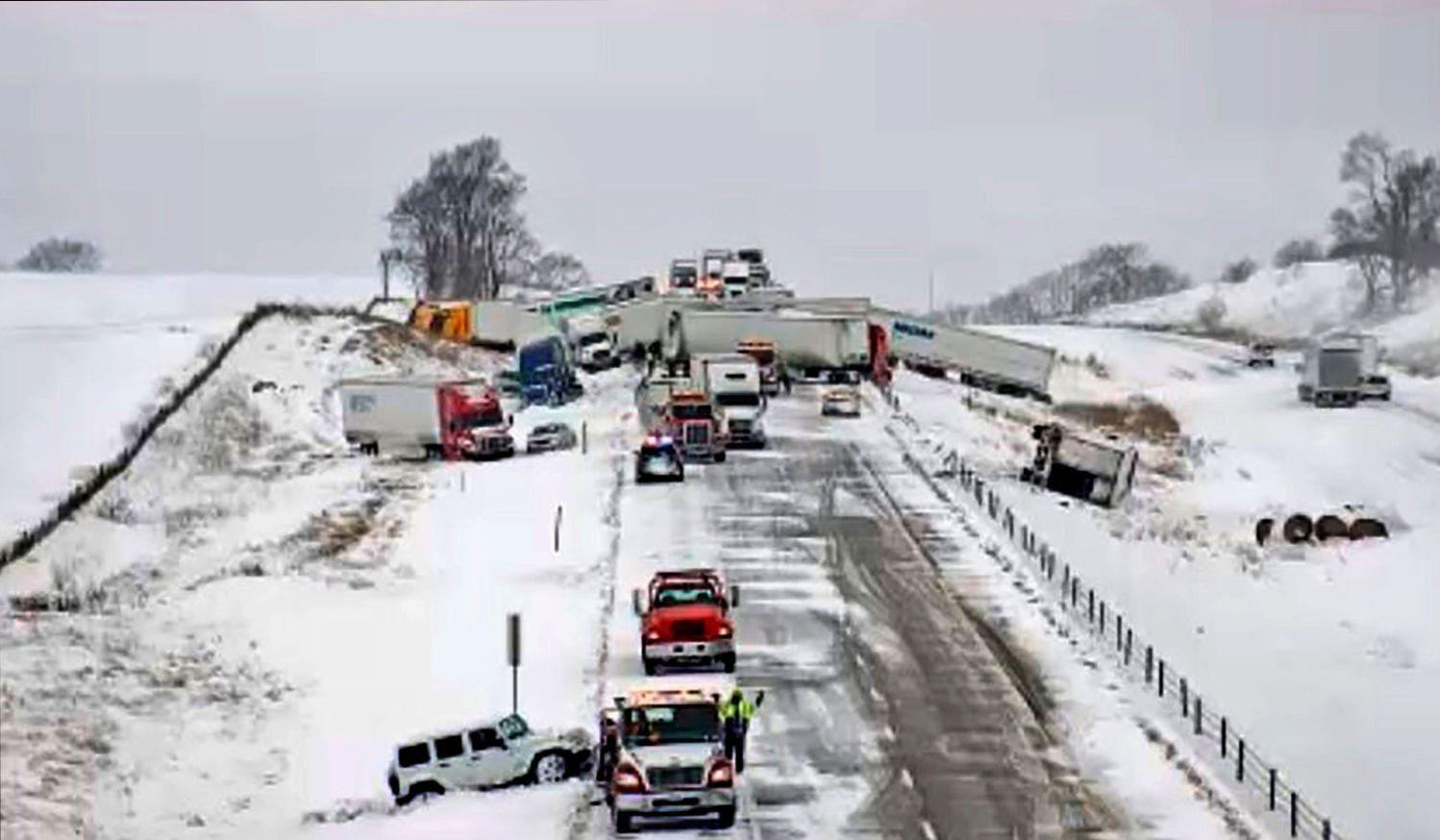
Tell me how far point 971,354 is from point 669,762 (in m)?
69.9

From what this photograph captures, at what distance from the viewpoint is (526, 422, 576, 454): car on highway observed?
74875mm

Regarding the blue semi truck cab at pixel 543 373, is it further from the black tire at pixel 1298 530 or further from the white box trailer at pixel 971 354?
the black tire at pixel 1298 530

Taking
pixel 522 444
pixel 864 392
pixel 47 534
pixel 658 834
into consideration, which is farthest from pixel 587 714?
pixel 864 392

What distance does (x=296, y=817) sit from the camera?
3123cm

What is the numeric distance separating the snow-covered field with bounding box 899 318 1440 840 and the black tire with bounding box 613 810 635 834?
40.9 ft

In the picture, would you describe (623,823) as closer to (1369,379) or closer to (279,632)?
(279,632)

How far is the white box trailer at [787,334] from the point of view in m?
96.3

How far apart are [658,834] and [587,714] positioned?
7.74 m

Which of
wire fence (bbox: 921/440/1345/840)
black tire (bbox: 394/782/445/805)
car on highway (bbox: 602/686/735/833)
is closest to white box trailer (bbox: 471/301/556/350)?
wire fence (bbox: 921/440/1345/840)

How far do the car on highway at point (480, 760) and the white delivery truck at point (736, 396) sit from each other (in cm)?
4076

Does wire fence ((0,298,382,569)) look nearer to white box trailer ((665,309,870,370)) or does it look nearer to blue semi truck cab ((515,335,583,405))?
blue semi truck cab ((515,335,583,405))

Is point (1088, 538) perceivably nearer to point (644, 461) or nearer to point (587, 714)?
point (644, 461)

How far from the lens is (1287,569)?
62.1m

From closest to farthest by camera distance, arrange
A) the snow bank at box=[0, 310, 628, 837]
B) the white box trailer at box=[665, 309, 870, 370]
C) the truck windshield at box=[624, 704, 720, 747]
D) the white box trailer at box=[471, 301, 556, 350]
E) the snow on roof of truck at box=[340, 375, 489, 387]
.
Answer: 1. the truck windshield at box=[624, 704, 720, 747]
2. the snow bank at box=[0, 310, 628, 837]
3. the snow on roof of truck at box=[340, 375, 489, 387]
4. the white box trailer at box=[665, 309, 870, 370]
5. the white box trailer at box=[471, 301, 556, 350]
